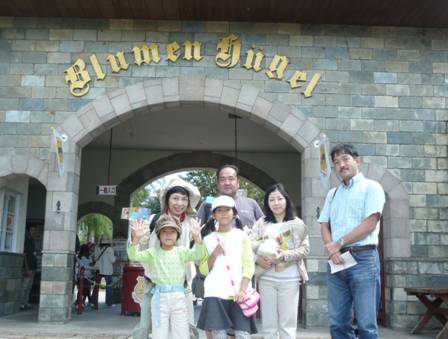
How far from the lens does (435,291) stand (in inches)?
238

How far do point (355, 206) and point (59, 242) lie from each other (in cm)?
492

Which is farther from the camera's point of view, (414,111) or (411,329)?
(414,111)

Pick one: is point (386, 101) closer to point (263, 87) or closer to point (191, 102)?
point (263, 87)

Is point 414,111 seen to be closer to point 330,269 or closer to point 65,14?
point 330,269

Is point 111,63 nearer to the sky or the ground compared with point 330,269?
nearer to the sky

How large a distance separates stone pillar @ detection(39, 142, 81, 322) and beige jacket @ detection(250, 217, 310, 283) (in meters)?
4.04

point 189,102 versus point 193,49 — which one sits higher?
point 193,49

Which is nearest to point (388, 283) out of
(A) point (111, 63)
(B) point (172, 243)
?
(B) point (172, 243)

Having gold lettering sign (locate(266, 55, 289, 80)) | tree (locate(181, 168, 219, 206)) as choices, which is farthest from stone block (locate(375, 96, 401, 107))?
tree (locate(181, 168, 219, 206))

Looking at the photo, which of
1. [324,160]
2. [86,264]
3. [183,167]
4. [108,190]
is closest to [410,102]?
[324,160]

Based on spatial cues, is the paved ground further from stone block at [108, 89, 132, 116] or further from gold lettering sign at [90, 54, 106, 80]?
gold lettering sign at [90, 54, 106, 80]

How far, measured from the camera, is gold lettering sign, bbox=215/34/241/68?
7754 mm

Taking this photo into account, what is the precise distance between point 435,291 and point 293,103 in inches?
127

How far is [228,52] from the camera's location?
306 inches
